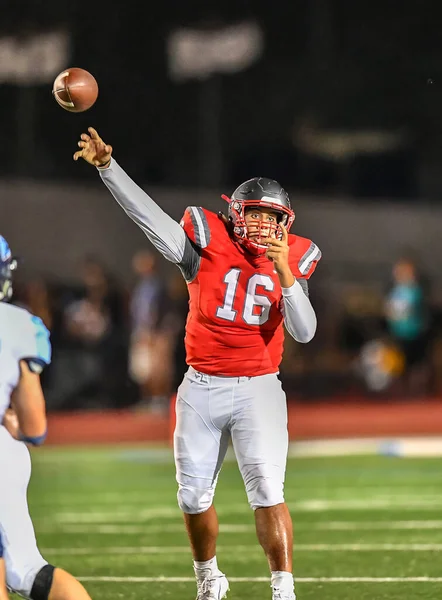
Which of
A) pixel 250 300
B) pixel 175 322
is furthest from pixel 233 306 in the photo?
pixel 175 322

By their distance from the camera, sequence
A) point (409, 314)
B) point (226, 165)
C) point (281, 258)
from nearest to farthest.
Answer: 1. point (281, 258)
2. point (409, 314)
3. point (226, 165)

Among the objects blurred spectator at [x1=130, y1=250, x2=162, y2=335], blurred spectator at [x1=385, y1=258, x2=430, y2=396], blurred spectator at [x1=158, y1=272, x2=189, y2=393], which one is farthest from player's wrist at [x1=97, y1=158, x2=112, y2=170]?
blurred spectator at [x1=385, y1=258, x2=430, y2=396]

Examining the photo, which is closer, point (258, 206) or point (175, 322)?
point (258, 206)

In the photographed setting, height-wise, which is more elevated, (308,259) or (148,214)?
(148,214)

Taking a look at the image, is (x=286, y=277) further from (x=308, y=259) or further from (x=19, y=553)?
(x=19, y=553)

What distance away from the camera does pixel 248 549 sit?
6.64 meters

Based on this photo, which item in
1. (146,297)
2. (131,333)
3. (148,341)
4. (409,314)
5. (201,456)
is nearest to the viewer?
(201,456)

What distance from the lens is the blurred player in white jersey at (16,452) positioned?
3.57 m

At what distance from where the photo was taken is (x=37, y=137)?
1922 cm

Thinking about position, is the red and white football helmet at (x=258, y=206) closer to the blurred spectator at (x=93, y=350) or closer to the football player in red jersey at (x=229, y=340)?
the football player in red jersey at (x=229, y=340)

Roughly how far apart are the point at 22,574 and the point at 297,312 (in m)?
1.71

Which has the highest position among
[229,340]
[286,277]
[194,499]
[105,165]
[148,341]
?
[105,165]

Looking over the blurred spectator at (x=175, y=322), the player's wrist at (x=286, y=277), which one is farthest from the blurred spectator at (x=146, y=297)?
the player's wrist at (x=286, y=277)

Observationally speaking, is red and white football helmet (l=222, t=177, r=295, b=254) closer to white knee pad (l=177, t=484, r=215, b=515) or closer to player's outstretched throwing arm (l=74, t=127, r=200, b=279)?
player's outstretched throwing arm (l=74, t=127, r=200, b=279)
